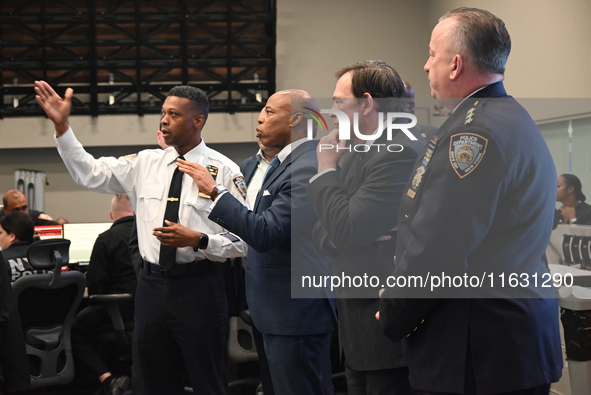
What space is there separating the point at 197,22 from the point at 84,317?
5.37 metres

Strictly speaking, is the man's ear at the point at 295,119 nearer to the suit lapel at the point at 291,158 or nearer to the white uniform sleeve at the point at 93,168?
the suit lapel at the point at 291,158

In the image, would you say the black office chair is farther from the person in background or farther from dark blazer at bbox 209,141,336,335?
the person in background

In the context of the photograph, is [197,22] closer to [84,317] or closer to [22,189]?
[22,189]

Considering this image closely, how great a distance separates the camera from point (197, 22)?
896cm

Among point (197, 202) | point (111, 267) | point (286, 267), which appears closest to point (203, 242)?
point (197, 202)

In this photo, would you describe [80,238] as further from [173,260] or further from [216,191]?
[216,191]

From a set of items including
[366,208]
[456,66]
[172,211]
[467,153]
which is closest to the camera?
[467,153]

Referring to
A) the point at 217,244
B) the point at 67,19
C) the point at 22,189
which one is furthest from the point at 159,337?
the point at 67,19

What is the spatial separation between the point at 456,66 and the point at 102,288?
3626mm

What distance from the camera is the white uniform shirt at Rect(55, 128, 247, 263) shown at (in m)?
2.79

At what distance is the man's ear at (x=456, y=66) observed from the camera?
59.9 inches

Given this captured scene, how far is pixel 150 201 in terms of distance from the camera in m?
2.91

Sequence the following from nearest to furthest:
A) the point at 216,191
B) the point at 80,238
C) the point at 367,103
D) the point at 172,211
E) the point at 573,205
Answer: the point at 367,103, the point at 216,191, the point at 172,211, the point at 573,205, the point at 80,238

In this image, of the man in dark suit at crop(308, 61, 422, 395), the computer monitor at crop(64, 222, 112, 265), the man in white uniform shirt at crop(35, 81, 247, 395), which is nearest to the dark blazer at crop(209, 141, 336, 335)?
the man in white uniform shirt at crop(35, 81, 247, 395)
